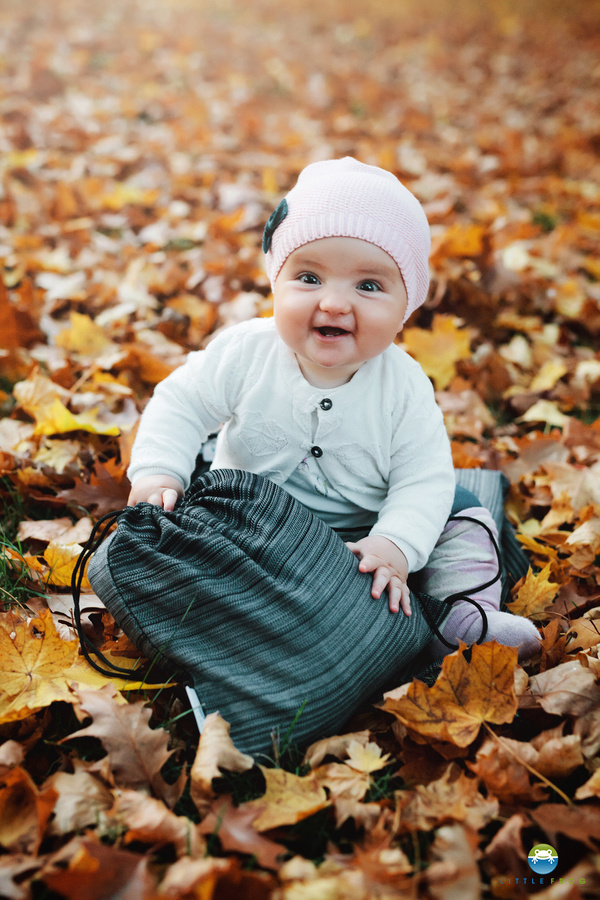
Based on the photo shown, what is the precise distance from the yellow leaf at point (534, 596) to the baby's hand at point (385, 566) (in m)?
0.38

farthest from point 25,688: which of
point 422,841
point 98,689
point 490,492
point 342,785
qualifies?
point 490,492

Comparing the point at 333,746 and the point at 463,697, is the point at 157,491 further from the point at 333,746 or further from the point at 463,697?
the point at 463,697

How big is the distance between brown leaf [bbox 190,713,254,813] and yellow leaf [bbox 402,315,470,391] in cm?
180

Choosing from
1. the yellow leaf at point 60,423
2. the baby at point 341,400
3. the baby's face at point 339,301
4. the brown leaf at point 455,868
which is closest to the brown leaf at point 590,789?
the brown leaf at point 455,868

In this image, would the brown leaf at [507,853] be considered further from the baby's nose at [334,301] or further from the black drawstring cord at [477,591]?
the baby's nose at [334,301]

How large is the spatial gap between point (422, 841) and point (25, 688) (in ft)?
2.76

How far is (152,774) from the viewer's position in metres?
1.31

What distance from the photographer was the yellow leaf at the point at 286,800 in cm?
125

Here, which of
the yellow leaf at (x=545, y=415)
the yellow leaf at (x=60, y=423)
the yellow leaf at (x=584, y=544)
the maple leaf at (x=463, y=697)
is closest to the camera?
the maple leaf at (x=463, y=697)

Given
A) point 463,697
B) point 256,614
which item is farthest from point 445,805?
point 256,614

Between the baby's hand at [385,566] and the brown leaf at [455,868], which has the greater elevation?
the baby's hand at [385,566]

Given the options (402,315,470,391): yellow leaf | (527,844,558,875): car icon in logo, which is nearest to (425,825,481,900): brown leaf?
(527,844,558,875): car icon in logo

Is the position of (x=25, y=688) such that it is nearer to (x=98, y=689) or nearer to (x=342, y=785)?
(x=98, y=689)

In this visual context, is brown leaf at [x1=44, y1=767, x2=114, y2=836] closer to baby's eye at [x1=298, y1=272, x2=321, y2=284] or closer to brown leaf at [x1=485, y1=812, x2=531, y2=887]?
brown leaf at [x1=485, y1=812, x2=531, y2=887]
